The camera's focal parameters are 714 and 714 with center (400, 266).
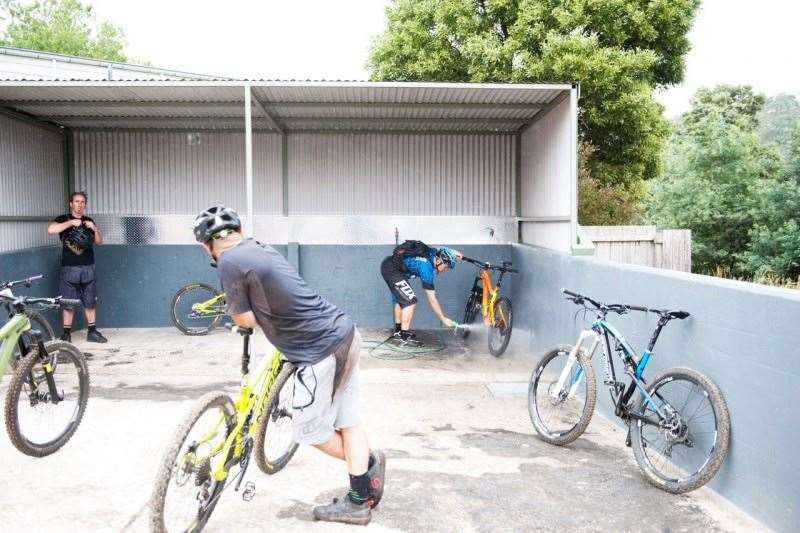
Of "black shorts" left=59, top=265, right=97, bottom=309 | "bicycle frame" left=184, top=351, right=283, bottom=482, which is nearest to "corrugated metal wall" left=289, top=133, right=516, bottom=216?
"black shorts" left=59, top=265, right=97, bottom=309

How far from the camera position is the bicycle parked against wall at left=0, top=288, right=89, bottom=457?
4.67m

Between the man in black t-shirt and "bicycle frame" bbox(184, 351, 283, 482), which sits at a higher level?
the man in black t-shirt

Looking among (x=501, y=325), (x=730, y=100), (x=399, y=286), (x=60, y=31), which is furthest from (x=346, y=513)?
(x=60, y=31)

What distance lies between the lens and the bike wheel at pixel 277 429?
13.6ft

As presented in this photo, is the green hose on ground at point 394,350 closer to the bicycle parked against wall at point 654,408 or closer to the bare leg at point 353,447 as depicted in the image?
the bicycle parked against wall at point 654,408

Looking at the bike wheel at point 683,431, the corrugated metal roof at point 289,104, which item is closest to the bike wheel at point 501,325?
the corrugated metal roof at point 289,104

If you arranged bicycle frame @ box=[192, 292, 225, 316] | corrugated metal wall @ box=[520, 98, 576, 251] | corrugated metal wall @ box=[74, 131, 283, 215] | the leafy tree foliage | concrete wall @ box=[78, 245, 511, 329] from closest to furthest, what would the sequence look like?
corrugated metal wall @ box=[520, 98, 576, 251], bicycle frame @ box=[192, 292, 225, 316], concrete wall @ box=[78, 245, 511, 329], corrugated metal wall @ box=[74, 131, 283, 215], the leafy tree foliage

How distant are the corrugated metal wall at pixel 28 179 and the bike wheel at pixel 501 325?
5936 mm

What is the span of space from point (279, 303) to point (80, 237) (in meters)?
6.42

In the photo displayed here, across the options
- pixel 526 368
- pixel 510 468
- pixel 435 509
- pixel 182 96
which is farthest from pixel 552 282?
pixel 182 96

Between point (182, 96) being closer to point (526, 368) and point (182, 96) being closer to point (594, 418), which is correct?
point (526, 368)

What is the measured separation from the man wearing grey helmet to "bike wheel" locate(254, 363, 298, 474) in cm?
51

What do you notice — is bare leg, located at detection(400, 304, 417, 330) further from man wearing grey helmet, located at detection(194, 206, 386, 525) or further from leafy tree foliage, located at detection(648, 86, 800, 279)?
leafy tree foliage, located at detection(648, 86, 800, 279)

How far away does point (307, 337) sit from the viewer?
11.8ft
